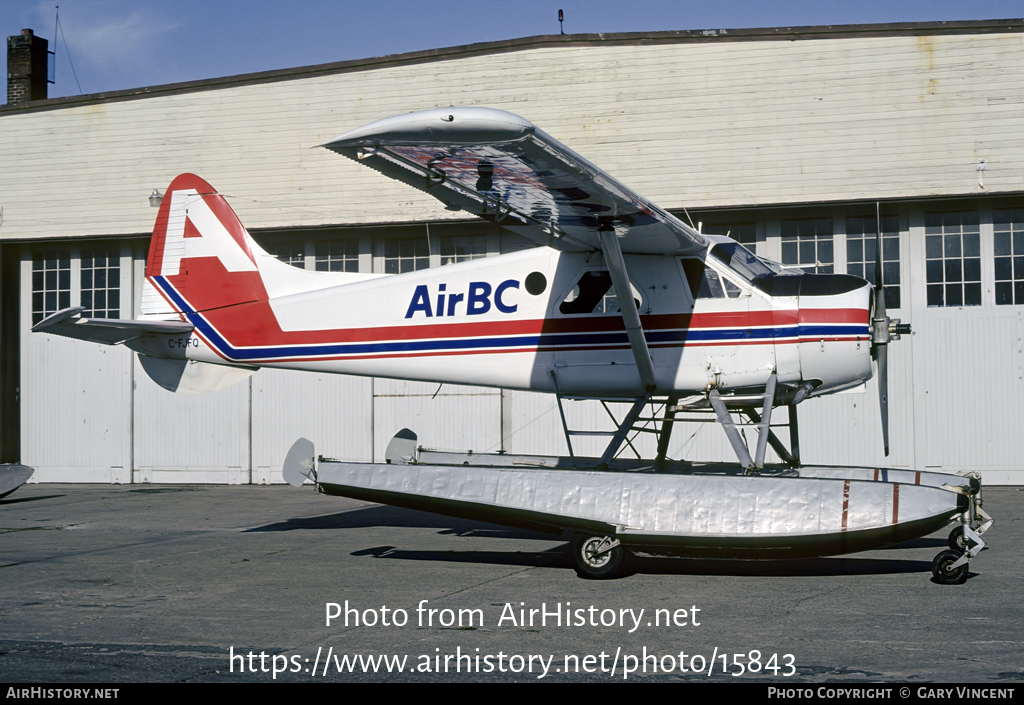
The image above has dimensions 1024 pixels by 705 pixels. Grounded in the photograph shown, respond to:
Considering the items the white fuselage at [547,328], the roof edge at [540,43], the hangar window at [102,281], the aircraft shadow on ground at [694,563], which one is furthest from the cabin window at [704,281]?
the hangar window at [102,281]

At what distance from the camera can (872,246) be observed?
14.5 meters

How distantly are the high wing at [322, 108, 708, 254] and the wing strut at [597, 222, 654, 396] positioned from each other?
0.12 m

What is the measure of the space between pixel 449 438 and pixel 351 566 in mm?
8053

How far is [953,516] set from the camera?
6.82 meters

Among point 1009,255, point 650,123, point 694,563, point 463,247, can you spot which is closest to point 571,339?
point 694,563

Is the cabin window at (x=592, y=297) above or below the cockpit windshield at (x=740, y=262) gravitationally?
below

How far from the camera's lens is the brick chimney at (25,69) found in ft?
62.4

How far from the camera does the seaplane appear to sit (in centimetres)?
686

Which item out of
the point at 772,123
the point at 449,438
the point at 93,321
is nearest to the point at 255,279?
the point at 93,321

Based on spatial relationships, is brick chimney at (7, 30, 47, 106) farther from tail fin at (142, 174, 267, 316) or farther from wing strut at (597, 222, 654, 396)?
wing strut at (597, 222, 654, 396)

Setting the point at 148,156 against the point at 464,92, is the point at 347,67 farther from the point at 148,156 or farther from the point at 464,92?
the point at 148,156

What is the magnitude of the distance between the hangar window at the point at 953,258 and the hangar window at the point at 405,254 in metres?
8.59

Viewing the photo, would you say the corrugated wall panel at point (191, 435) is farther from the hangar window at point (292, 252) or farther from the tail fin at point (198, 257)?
the tail fin at point (198, 257)

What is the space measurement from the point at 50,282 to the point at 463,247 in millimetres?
8881
